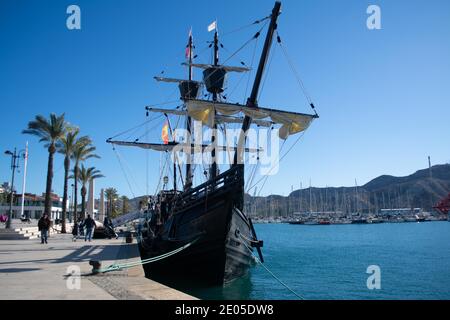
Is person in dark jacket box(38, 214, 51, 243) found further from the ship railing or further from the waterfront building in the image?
the waterfront building

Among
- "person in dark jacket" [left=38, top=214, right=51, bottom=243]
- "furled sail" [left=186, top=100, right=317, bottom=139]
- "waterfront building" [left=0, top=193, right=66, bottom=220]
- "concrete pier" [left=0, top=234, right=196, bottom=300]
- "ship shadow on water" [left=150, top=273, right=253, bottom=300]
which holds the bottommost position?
"ship shadow on water" [left=150, top=273, right=253, bottom=300]

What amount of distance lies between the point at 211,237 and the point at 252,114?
6.51 meters

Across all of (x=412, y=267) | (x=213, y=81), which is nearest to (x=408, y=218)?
(x=412, y=267)

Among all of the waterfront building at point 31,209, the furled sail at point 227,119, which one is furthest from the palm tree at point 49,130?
the waterfront building at point 31,209

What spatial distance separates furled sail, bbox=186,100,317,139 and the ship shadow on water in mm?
7961

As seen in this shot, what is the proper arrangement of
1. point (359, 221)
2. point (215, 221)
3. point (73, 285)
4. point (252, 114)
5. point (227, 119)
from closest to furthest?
point (73, 285), point (215, 221), point (252, 114), point (227, 119), point (359, 221)

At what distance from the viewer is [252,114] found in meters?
17.0

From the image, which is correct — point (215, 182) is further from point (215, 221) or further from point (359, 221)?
point (359, 221)

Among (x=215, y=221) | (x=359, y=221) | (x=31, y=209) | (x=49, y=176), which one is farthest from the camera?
(x=359, y=221)

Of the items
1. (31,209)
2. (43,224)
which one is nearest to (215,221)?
(43,224)

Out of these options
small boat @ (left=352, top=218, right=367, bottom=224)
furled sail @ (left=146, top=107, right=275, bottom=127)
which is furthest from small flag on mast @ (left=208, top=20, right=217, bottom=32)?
small boat @ (left=352, top=218, right=367, bottom=224)

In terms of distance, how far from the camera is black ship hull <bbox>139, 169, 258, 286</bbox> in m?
13.5
